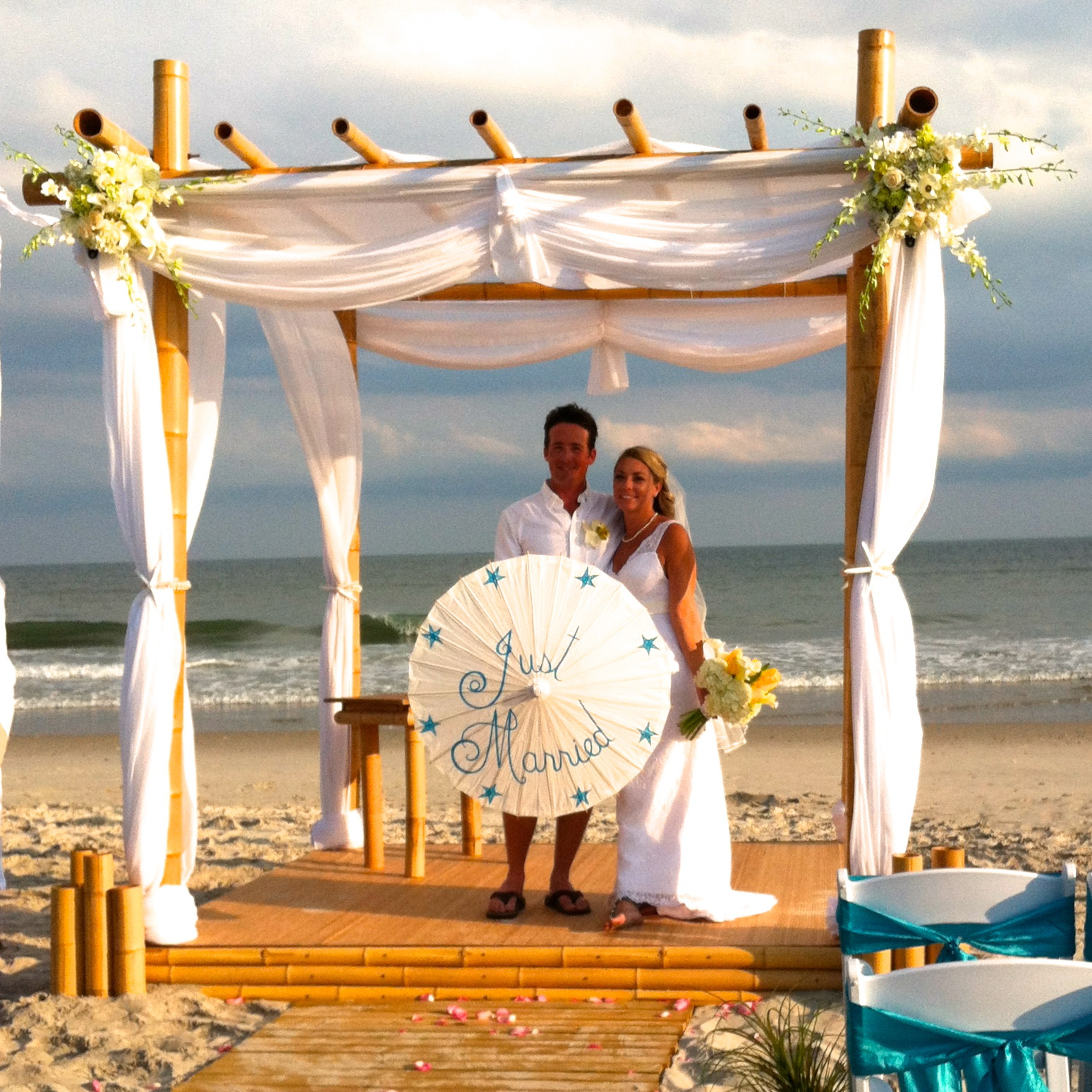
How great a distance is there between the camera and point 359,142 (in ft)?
16.3

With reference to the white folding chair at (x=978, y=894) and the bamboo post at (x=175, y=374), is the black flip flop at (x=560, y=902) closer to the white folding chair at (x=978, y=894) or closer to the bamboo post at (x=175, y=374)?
the bamboo post at (x=175, y=374)

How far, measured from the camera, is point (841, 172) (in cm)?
484

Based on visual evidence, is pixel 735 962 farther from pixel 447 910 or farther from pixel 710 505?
pixel 710 505

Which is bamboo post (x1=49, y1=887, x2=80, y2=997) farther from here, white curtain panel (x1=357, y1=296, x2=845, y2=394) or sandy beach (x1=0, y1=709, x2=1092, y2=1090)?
white curtain panel (x1=357, y1=296, x2=845, y2=394)

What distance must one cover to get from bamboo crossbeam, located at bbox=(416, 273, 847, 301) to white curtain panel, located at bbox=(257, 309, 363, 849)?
0.61 metres

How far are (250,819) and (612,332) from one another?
14.3 ft

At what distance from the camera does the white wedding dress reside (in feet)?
17.0

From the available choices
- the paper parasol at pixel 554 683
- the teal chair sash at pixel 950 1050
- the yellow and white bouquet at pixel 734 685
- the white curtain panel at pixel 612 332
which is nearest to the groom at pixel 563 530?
the paper parasol at pixel 554 683

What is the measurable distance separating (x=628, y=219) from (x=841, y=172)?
2.29 feet

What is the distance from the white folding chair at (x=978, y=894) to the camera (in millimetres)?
2791

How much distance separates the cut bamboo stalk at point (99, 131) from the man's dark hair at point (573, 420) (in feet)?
5.70

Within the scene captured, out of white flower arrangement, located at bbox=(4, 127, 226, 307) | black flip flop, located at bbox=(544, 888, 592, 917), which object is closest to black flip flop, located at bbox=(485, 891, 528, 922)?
black flip flop, located at bbox=(544, 888, 592, 917)

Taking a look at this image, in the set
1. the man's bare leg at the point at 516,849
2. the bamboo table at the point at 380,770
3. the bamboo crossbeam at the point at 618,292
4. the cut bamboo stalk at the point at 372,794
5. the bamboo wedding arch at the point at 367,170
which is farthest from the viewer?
the bamboo crossbeam at the point at 618,292

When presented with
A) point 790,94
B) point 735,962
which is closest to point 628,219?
point 790,94
